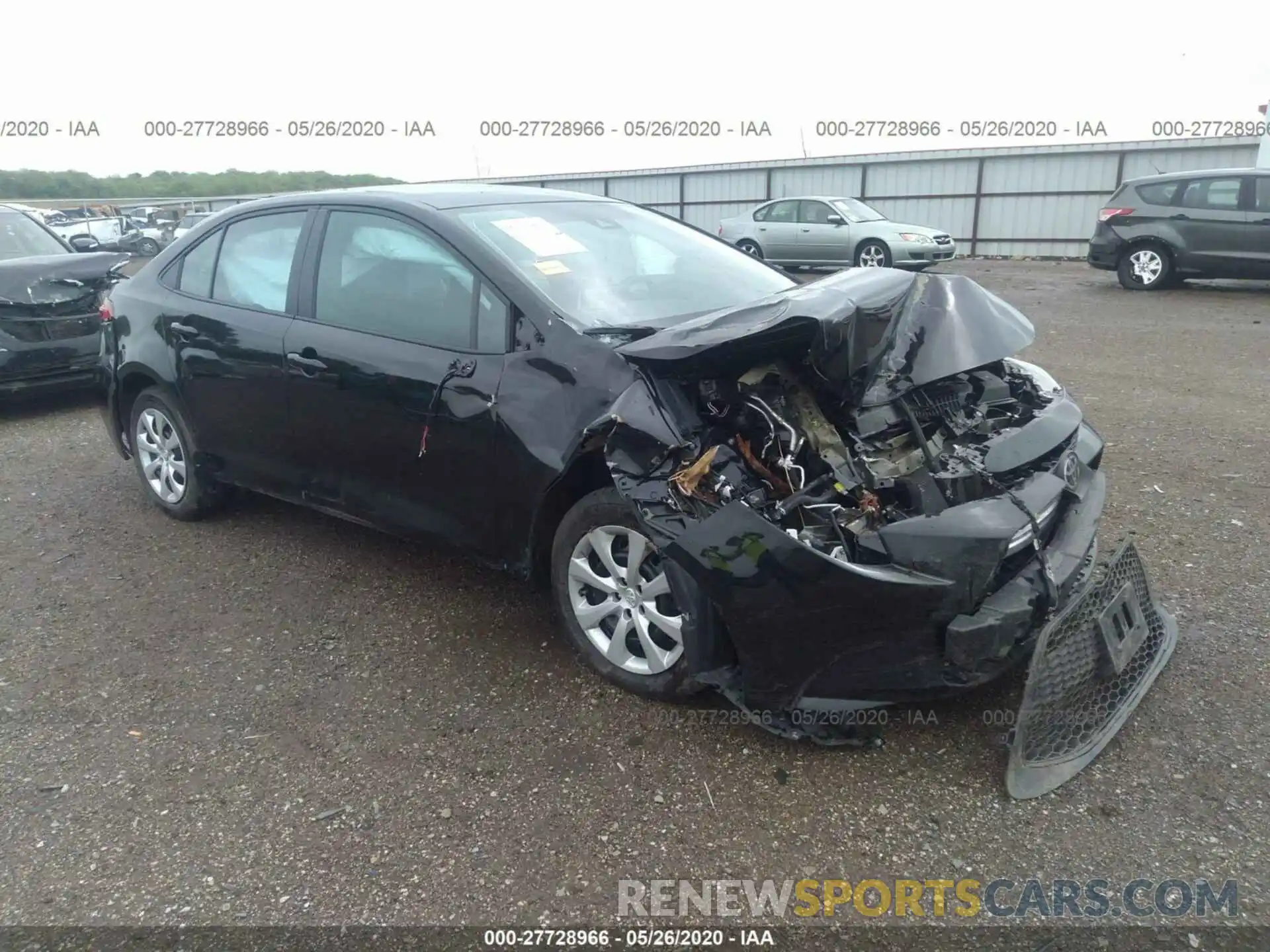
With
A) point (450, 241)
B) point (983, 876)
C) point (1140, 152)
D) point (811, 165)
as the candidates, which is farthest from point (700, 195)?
point (983, 876)

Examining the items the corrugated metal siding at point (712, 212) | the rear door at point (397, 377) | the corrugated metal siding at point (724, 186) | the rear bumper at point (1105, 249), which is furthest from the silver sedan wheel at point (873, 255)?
the rear door at point (397, 377)

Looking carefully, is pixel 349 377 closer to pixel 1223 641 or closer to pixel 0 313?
pixel 1223 641

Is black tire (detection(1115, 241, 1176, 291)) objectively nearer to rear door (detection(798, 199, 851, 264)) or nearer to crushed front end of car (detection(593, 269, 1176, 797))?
rear door (detection(798, 199, 851, 264))

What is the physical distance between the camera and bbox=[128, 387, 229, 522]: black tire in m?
4.71

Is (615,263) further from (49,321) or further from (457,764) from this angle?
(49,321)

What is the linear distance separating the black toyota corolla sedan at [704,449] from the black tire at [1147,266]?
411 inches

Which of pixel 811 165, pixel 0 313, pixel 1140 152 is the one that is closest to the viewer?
pixel 0 313

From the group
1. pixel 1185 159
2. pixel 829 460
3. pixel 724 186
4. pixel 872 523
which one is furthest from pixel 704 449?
pixel 724 186

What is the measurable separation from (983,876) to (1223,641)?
1.60 m

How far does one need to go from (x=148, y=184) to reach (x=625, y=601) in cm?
6615

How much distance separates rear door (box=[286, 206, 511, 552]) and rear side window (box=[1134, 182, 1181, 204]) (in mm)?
11688

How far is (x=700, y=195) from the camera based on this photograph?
24688 mm

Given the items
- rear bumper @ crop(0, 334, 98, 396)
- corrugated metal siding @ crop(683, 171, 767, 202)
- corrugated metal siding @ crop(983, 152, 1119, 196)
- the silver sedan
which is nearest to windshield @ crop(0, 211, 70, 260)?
rear bumper @ crop(0, 334, 98, 396)

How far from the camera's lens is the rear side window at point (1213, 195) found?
458 inches
